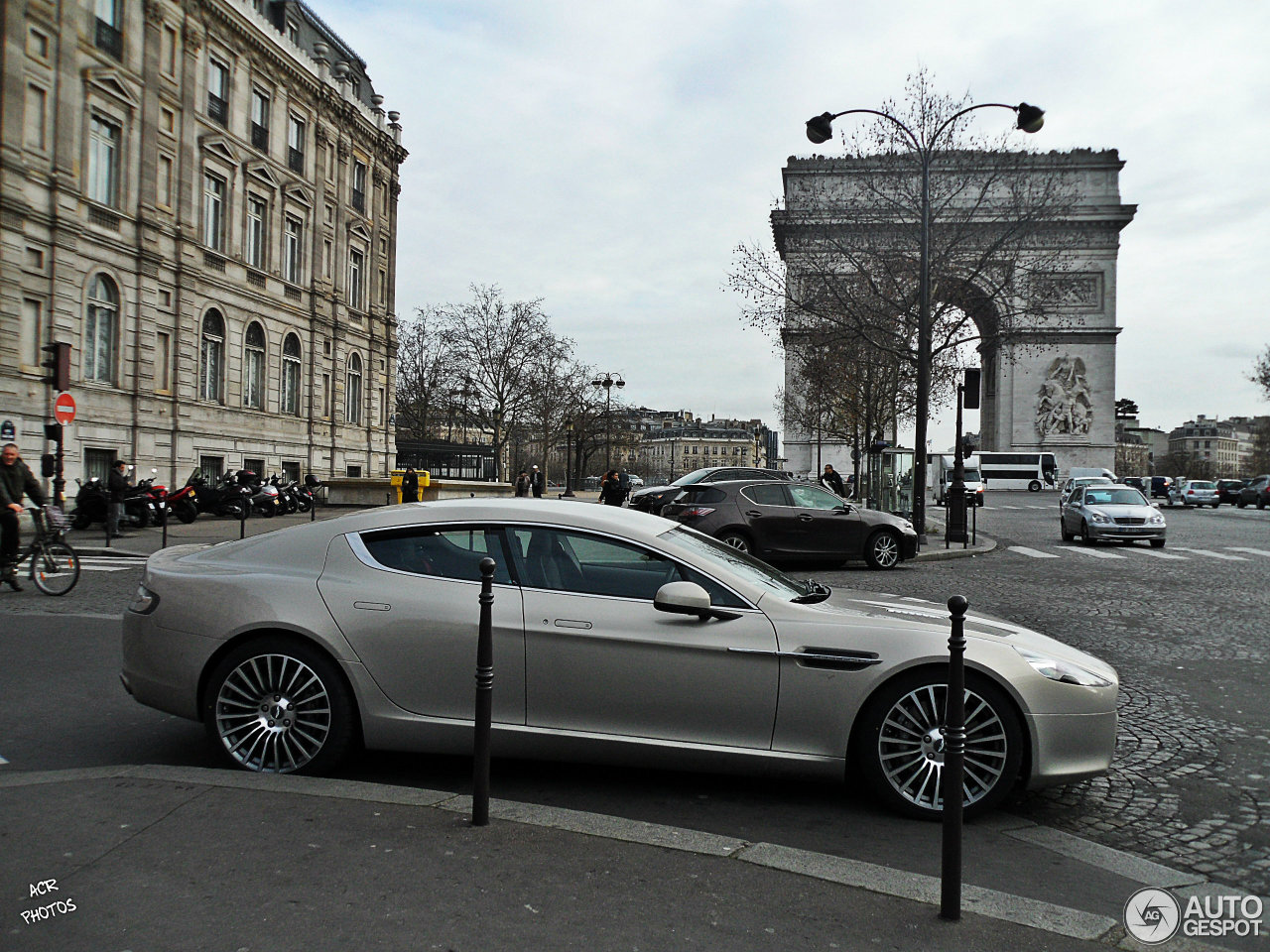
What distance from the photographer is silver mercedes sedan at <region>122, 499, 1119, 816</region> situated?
4414 mm

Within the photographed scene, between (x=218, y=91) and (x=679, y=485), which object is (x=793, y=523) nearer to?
(x=679, y=485)

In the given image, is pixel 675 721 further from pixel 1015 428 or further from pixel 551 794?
pixel 1015 428

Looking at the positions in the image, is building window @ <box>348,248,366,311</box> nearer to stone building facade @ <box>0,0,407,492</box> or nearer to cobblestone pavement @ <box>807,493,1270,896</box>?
stone building facade @ <box>0,0,407,492</box>

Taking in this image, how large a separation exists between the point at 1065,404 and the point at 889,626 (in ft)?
218

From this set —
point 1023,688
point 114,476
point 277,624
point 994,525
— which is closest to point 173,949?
point 277,624

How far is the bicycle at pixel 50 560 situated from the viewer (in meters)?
11.7

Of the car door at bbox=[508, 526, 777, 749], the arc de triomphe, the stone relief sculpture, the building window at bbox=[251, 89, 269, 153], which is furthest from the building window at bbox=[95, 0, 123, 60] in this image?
the stone relief sculpture

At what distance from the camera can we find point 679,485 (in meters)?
24.7

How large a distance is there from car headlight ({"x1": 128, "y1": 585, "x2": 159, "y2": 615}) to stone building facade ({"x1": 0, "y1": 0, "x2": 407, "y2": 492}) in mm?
22173

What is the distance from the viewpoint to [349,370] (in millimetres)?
43688

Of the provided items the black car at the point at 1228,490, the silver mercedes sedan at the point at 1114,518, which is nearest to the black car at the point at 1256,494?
the black car at the point at 1228,490

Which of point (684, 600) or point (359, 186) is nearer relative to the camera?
point (684, 600)

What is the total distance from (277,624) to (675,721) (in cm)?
187

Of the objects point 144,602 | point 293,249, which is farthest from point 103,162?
point 144,602
